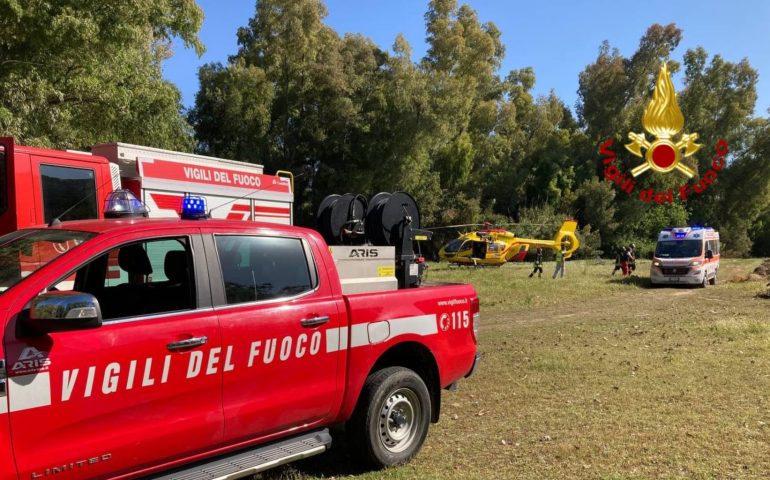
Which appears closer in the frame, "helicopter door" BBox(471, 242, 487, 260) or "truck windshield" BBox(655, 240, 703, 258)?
"truck windshield" BBox(655, 240, 703, 258)

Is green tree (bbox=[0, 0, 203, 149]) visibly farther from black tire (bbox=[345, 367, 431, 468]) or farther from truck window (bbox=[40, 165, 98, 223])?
black tire (bbox=[345, 367, 431, 468])

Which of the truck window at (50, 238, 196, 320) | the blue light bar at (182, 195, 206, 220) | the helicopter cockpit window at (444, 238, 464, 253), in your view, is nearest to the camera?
the truck window at (50, 238, 196, 320)

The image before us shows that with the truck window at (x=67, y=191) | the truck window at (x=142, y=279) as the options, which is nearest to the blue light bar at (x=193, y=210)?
the truck window at (x=142, y=279)

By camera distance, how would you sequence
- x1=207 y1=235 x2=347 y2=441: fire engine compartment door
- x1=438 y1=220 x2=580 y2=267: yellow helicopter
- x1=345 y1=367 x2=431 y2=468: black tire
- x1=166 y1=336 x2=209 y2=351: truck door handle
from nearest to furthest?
x1=166 y1=336 x2=209 y2=351: truck door handle, x1=207 y1=235 x2=347 y2=441: fire engine compartment door, x1=345 y1=367 x2=431 y2=468: black tire, x1=438 y1=220 x2=580 y2=267: yellow helicopter

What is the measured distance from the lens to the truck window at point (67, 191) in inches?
273

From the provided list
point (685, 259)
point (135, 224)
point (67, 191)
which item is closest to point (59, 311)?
point (135, 224)

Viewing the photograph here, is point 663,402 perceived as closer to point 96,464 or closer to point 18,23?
point 96,464

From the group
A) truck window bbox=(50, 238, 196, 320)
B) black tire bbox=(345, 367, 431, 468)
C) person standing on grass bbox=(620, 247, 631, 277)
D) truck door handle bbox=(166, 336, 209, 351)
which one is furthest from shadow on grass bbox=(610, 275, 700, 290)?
truck door handle bbox=(166, 336, 209, 351)

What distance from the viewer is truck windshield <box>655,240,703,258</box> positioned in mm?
21172

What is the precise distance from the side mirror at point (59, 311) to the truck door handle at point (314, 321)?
1.40m

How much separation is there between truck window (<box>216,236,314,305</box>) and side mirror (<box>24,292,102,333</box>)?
96cm

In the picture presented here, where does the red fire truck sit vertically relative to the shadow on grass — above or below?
above

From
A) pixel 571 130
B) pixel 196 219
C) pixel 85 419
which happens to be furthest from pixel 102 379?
pixel 571 130

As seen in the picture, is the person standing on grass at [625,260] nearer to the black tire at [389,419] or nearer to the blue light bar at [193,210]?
the black tire at [389,419]
